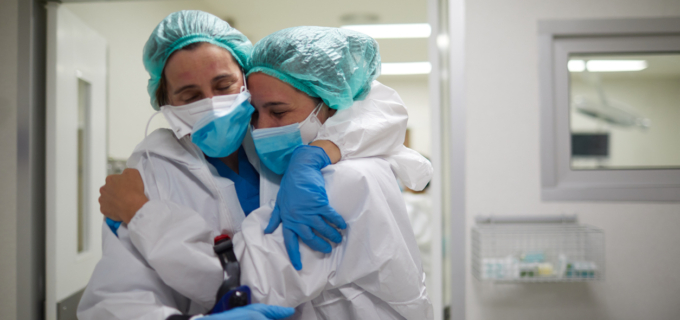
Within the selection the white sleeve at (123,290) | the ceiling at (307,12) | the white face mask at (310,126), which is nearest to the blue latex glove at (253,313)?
the white sleeve at (123,290)

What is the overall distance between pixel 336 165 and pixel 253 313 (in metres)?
0.32

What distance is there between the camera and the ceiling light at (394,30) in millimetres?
2760

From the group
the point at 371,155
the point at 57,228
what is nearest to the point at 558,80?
→ the point at 371,155

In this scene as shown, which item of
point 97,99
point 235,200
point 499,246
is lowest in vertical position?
point 499,246

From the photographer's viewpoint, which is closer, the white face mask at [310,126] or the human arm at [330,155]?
the human arm at [330,155]

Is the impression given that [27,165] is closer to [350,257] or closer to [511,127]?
[350,257]

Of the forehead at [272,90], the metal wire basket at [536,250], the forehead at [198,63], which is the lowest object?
the metal wire basket at [536,250]

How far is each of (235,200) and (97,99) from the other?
1.41m

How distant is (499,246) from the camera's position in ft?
4.88

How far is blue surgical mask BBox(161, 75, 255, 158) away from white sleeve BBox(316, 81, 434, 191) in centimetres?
17

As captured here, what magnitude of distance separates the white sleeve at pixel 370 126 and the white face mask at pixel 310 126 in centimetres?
1

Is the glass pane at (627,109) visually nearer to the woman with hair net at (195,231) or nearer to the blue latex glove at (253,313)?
the woman with hair net at (195,231)

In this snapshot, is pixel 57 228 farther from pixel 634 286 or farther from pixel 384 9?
pixel 634 286

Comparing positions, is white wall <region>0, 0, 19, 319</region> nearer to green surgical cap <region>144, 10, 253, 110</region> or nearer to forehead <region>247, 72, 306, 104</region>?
green surgical cap <region>144, 10, 253, 110</region>
